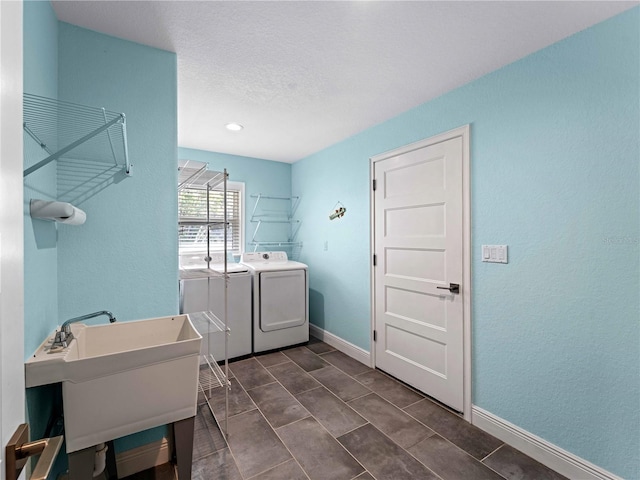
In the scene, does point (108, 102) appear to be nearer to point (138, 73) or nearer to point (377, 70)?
point (138, 73)

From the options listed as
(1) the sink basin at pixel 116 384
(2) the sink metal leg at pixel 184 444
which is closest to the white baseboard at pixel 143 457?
(2) the sink metal leg at pixel 184 444

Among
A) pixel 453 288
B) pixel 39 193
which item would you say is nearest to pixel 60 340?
pixel 39 193

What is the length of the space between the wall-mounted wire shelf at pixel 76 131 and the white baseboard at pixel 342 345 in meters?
2.56

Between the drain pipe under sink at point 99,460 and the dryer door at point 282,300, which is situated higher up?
the dryer door at point 282,300

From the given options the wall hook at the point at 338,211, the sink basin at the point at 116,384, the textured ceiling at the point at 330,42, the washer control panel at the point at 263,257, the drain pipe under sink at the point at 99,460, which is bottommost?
the drain pipe under sink at the point at 99,460

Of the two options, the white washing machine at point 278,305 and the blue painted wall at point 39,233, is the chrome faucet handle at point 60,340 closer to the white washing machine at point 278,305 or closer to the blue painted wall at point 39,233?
the blue painted wall at point 39,233

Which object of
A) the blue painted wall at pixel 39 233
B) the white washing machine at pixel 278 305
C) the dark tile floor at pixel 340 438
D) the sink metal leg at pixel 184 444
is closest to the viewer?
the blue painted wall at pixel 39 233

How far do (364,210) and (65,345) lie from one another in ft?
8.07

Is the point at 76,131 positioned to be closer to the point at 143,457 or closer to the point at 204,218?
the point at 143,457

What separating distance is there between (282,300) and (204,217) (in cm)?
137

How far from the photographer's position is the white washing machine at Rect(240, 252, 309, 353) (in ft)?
10.8

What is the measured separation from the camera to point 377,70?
6.42 ft

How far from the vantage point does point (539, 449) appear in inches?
68.8

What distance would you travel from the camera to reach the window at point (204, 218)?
3.56 m
